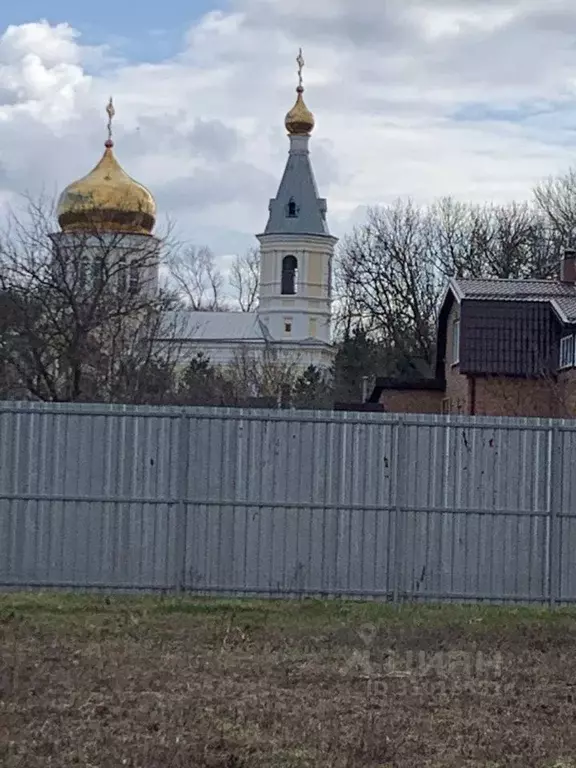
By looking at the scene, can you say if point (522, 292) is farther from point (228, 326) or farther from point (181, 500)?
point (228, 326)

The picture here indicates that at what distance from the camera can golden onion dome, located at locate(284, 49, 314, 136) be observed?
231ft

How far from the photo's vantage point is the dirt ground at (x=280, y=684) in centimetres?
720

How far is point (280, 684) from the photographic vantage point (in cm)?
904

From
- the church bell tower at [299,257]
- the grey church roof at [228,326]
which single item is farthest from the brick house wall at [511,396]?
the grey church roof at [228,326]

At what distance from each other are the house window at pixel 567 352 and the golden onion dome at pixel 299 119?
3979 cm

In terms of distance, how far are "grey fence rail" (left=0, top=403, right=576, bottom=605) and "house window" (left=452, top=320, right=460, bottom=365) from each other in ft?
67.3

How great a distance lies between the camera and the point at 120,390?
1129 inches

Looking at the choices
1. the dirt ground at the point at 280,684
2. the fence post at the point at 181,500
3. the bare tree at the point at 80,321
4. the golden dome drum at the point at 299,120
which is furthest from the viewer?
the golden dome drum at the point at 299,120

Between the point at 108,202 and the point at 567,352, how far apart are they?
2439cm

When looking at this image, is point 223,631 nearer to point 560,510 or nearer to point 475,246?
point 560,510

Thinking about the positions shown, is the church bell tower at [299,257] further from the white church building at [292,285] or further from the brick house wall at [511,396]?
the brick house wall at [511,396]

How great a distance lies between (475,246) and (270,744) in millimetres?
46737

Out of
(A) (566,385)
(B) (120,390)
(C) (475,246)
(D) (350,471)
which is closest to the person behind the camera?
(D) (350,471)

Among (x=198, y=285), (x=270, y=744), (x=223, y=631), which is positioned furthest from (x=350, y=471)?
(x=198, y=285)
